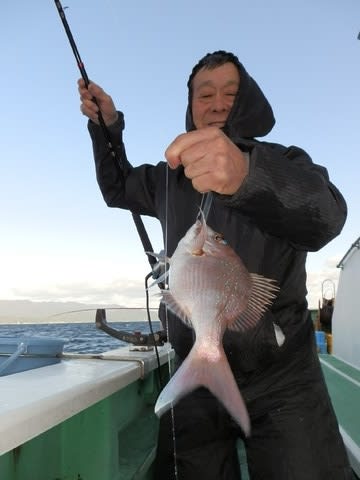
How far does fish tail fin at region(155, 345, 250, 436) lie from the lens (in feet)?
4.19

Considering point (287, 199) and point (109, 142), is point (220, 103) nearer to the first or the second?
point (109, 142)

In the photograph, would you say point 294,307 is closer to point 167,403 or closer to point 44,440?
point 167,403

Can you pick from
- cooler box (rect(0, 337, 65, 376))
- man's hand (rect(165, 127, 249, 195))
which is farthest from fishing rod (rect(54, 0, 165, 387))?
man's hand (rect(165, 127, 249, 195))

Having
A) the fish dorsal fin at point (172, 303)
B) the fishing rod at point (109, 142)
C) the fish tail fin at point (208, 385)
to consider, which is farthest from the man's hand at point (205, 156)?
the fishing rod at point (109, 142)

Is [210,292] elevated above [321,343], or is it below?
above

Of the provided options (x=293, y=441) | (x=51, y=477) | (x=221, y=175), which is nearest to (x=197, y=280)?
(x=221, y=175)

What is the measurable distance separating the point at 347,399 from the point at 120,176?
3.69m

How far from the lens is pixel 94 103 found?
2965 millimetres

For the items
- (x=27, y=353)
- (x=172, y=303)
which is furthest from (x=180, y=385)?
(x=27, y=353)

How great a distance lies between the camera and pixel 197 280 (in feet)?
4.98

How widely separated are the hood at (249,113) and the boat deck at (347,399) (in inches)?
96.1

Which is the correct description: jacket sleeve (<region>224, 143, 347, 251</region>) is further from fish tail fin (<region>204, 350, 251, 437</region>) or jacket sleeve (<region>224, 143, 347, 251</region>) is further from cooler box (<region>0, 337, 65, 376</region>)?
cooler box (<region>0, 337, 65, 376</region>)

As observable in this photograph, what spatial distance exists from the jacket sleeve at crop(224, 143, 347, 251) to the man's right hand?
178 cm

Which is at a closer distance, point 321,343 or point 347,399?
point 347,399
